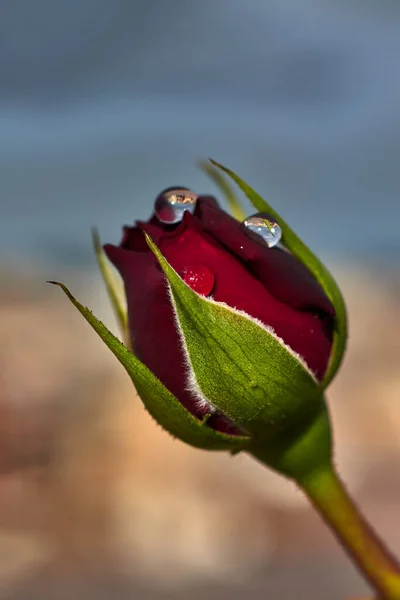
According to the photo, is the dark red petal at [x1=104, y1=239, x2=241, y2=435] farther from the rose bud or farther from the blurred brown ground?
the blurred brown ground

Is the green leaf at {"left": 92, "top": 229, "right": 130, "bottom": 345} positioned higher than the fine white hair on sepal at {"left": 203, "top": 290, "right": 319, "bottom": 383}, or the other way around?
the green leaf at {"left": 92, "top": 229, "right": 130, "bottom": 345}

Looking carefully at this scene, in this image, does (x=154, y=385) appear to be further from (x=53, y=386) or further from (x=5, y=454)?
(x=53, y=386)

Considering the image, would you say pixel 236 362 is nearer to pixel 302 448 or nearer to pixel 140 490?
pixel 302 448

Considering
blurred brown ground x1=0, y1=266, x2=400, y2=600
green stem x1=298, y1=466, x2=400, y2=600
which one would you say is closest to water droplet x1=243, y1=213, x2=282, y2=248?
green stem x1=298, y1=466, x2=400, y2=600

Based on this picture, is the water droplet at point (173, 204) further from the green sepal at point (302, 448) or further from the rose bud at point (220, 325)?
the green sepal at point (302, 448)

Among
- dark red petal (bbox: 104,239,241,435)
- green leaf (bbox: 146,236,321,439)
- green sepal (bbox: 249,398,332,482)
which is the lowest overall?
green sepal (bbox: 249,398,332,482)

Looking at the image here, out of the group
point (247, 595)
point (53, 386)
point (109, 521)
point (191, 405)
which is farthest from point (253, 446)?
point (53, 386)
